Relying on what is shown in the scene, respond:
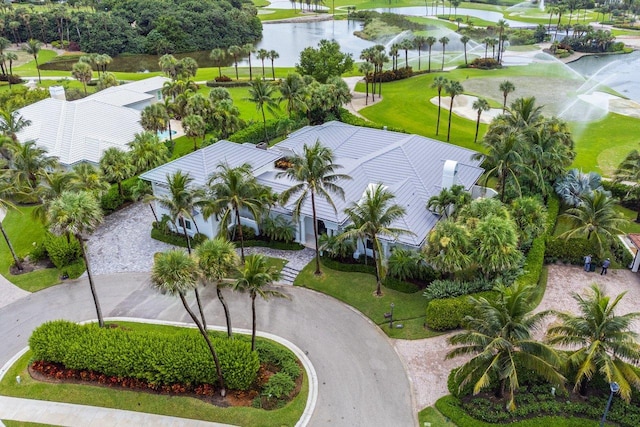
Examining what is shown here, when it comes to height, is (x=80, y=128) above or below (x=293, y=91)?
below

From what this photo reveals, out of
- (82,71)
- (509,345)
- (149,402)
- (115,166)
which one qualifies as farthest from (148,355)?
(82,71)

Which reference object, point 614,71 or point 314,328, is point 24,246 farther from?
point 614,71

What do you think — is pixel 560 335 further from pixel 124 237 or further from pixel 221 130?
pixel 221 130

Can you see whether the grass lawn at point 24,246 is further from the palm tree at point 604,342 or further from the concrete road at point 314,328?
the palm tree at point 604,342

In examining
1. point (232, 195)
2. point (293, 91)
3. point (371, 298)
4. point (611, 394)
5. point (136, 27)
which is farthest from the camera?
point (136, 27)

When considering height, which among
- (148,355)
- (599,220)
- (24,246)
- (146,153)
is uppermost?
(146,153)

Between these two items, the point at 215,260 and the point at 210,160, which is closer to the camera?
the point at 215,260

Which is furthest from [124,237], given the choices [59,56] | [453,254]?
[59,56]
